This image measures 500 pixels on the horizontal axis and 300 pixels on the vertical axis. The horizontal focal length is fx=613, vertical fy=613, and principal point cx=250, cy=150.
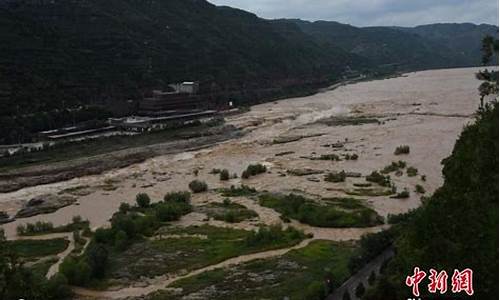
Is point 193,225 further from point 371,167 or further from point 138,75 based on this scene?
point 138,75

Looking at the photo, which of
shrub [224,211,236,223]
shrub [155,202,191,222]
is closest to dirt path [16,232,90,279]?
shrub [155,202,191,222]

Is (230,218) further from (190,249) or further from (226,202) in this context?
(190,249)

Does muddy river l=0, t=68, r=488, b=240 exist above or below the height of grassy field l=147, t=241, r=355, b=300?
above

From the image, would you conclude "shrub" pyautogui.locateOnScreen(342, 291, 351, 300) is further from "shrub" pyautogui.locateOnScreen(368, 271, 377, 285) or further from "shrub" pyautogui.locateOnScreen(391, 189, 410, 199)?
"shrub" pyautogui.locateOnScreen(391, 189, 410, 199)

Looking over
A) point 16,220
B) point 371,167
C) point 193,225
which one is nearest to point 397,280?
point 193,225

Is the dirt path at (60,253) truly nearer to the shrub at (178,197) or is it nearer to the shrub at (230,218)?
the shrub at (178,197)
